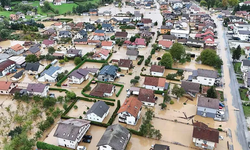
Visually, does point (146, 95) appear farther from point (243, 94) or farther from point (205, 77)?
point (243, 94)

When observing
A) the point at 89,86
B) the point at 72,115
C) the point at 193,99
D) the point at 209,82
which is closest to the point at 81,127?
the point at 72,115

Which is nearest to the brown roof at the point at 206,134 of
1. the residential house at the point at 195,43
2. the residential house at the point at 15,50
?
the residential house at the point at 195,43

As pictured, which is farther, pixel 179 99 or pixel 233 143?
pixel 179 99

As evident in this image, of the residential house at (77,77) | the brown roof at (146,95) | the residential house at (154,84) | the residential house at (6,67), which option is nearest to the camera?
the brown roof at (146,95)

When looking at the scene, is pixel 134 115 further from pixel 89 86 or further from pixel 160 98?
pixel 89 86

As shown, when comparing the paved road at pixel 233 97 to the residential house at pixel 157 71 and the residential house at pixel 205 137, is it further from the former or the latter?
the residential house at pixel 157 71
